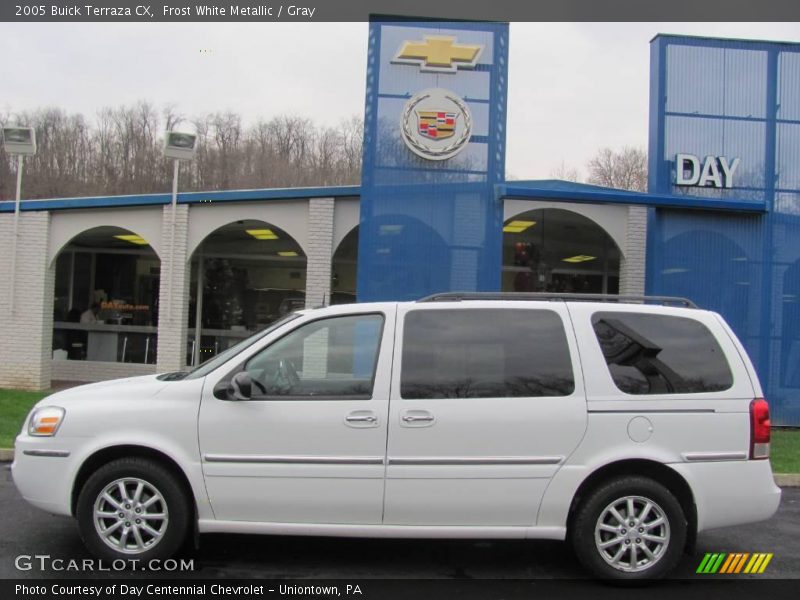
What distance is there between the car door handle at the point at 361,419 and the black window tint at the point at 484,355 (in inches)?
9.8

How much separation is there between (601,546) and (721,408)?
1.21m

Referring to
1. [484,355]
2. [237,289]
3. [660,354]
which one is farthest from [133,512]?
[237,289]

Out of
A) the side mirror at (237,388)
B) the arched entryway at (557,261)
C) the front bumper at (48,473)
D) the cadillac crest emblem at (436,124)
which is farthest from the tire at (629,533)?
the arched entryway at (557,261)

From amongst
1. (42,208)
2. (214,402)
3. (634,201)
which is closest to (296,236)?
(42,208)

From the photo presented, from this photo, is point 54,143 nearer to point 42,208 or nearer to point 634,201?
point 42,208

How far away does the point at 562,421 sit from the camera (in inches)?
187

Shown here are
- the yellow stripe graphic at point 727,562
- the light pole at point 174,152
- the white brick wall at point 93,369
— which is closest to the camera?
the yellow stripe graphic at point 727,562

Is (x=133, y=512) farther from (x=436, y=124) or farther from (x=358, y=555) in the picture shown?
A: (x=436, y=124)

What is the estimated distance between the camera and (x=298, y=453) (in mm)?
4695

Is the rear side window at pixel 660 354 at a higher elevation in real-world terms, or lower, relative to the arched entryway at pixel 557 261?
lower

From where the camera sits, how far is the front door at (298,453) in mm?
4680

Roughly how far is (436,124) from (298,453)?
711 centimetres

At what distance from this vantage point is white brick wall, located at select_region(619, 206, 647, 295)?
12.1 m

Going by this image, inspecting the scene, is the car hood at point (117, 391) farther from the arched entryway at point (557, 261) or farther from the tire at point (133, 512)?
the arched entryway at point (557, 261)
